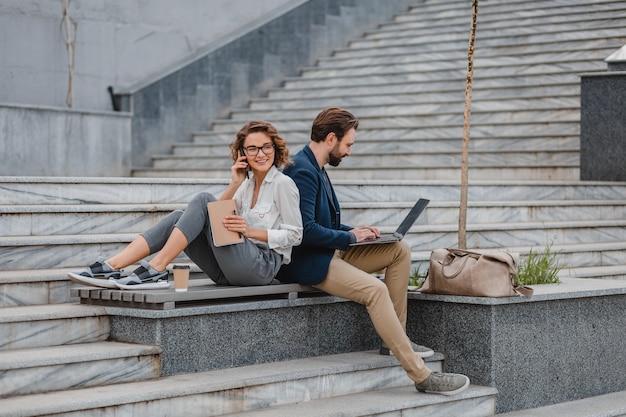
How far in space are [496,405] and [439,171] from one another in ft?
17.2

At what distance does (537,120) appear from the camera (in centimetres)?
1222

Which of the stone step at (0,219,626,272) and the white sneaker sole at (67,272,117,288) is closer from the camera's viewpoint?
the white sneaker sole at (67,272,117,288)

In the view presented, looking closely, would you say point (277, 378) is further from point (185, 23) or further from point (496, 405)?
point (185, 23)

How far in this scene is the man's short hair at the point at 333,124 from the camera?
6.34 meters

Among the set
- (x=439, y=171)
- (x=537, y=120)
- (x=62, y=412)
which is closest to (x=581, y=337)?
(x=62, y=412)

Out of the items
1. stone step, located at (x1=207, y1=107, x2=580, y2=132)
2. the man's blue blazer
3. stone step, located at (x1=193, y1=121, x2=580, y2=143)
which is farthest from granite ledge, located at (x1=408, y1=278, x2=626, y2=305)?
stone step, located at (x1=207, y1=107, x2=580, y2=132)

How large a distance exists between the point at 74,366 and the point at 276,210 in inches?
58.9

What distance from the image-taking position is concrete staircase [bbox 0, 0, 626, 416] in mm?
5508

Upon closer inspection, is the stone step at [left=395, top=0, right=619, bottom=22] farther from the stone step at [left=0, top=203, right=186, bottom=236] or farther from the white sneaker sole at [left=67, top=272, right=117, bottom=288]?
the white sneaker sole at [left=67, top=272, right=117, bottom=288]

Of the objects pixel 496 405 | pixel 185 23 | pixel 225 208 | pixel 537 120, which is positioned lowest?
pixel 496 405

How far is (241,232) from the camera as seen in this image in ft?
19.5

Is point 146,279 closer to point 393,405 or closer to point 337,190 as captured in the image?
point 393,405

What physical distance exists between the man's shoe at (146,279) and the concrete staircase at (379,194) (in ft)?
0.78

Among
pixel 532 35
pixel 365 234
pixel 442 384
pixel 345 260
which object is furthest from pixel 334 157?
pixel 532 35
